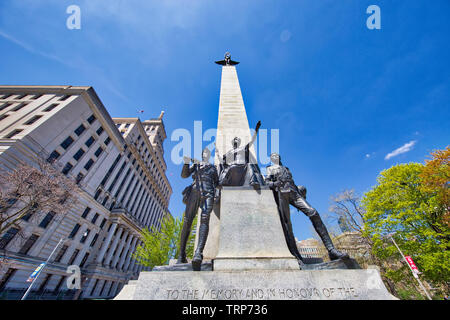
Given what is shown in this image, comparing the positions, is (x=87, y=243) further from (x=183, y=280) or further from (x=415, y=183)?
(x=415, y=183)

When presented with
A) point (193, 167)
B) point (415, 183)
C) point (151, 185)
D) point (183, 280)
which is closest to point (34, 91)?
point (151, 185)

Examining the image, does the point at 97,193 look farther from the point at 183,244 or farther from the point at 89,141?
the point at 183,244

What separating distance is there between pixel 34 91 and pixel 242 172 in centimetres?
4019

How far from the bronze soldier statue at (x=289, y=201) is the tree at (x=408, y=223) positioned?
1503 centimetres

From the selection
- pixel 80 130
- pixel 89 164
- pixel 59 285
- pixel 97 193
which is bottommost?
pixel 59 285

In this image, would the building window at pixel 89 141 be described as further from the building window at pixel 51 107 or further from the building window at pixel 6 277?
the building window at pixel 6 277

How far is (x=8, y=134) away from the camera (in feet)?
68.0

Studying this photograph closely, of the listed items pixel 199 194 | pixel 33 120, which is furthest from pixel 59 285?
pixel 199 194

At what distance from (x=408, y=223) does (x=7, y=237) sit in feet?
122

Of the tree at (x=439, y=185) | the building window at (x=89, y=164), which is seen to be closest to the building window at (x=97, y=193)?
the building window at (x=89, y=164)

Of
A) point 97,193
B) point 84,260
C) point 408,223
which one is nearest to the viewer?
point 408,223

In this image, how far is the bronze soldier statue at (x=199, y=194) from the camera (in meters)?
4.09

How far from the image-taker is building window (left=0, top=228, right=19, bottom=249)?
18172 mm

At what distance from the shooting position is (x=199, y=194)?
4.52 m
